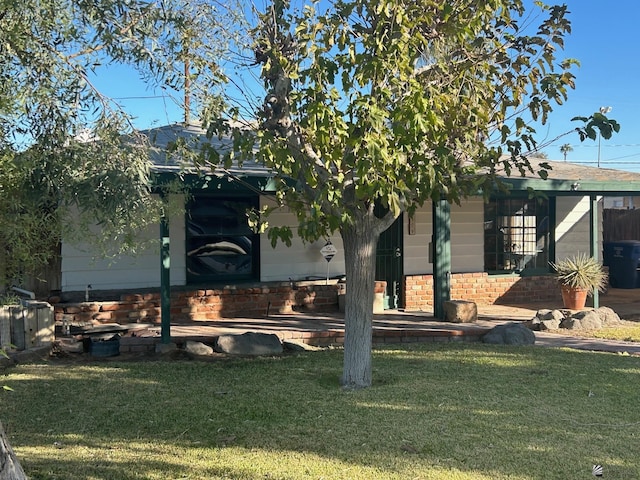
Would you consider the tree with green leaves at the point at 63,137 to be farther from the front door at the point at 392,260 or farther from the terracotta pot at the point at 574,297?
the terracotta pot at the point at 574,297

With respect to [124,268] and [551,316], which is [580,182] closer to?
[551,316]

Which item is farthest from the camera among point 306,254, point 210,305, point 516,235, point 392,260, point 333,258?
point 516,235

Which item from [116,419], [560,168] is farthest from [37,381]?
[560,168]

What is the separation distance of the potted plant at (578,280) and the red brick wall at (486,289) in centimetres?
141

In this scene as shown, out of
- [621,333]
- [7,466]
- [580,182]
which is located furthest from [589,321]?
[7,466]

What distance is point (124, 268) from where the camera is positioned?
1065cm

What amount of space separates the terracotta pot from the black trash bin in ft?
15.5

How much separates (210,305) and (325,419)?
575 cm

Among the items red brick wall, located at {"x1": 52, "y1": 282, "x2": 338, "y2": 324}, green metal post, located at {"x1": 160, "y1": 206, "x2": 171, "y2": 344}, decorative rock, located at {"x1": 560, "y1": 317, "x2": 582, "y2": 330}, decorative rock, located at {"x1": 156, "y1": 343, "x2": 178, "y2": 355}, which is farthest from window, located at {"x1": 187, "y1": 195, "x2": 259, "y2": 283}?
decorative rock, located at {"x1": 560, "y1": 317, "x2": 582, "y2": 330}

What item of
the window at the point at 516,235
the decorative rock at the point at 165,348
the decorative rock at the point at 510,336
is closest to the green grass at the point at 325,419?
the decorative rock at the point at 165,348

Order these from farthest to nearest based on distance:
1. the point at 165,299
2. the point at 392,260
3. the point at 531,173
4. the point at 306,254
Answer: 1. the point at 392,260
2. the point at 306,254
3. the point at 531,173
4. the point at 165,299

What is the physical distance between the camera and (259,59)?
6406 mm

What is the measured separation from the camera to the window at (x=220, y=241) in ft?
36.8

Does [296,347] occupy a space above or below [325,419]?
above
